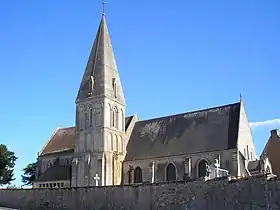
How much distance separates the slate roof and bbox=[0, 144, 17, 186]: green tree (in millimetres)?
7931

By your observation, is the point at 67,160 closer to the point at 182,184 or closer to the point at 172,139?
the point at 172,139

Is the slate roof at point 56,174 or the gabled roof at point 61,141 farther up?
→ the gabled roof at point 61,141

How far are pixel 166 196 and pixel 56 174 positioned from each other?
108 ft

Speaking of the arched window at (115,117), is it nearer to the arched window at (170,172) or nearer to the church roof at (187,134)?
the church roof at (187,134)

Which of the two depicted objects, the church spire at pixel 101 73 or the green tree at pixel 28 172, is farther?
the green tree at pixel 28 172

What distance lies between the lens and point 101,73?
57.7 meters


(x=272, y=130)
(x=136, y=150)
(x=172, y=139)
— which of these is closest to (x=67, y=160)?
(x=136, y=150)

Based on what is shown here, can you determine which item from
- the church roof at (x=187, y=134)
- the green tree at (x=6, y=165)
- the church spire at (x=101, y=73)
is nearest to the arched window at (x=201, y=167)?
the church roof at (x=187, y=134)

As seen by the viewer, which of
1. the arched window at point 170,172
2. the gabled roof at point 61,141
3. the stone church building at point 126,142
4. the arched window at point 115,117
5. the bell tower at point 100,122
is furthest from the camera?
the gabled roof at point 61,141

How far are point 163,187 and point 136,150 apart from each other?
26831mm

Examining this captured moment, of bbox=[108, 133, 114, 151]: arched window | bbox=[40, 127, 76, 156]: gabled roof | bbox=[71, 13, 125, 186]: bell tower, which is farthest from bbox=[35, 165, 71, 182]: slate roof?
bbox=[108, 133, 114, 151]: arched window

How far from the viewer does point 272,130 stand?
157 ft

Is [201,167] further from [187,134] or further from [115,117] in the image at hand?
[115,117]

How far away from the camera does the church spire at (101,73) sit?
5694cm
